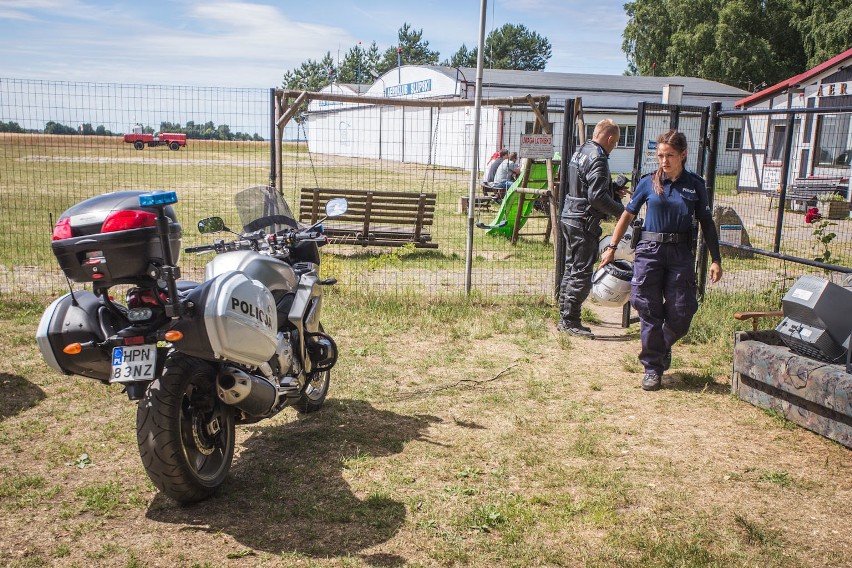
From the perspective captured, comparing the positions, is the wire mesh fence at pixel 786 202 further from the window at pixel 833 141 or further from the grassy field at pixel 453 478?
the grassy field at pixel 453 478

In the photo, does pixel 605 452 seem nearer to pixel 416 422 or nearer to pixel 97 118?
pixel 416 422

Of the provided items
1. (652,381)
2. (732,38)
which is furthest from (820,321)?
(732,38)

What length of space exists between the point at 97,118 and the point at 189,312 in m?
6.58

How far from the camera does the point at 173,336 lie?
3.33 metres

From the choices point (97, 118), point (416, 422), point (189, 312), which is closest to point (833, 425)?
point (416, 422)

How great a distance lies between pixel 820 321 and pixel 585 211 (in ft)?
8.77

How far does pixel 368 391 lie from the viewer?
18.6ft

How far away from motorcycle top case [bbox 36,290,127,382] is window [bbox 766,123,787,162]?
82.4ft

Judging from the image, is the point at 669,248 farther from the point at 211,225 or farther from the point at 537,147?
the point at 537,147

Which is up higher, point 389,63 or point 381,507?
point 389,63

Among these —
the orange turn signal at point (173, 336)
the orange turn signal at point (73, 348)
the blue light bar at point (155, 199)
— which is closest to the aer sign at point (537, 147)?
the blue light bar at point (155, 199)

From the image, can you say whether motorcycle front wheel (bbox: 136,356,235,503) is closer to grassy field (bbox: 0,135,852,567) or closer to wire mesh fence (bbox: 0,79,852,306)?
grassy field (bbox: 0,135,852,567)

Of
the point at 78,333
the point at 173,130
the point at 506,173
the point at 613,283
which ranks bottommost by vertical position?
the point at 613,283

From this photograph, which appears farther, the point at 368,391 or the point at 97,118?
the point at 97,118
